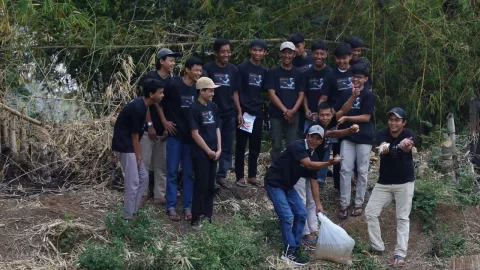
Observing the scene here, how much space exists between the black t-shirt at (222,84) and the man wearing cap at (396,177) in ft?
5.76

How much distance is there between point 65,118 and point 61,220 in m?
2.03

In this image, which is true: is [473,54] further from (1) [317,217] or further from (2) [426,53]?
(1) [317,217]

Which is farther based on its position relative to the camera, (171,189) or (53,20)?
(53,20)

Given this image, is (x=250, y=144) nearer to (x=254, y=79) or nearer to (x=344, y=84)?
(x=254, y=79)

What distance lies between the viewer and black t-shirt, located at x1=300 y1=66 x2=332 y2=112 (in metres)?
10.1

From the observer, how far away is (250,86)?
10.2 m

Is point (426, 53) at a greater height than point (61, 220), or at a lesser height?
greater

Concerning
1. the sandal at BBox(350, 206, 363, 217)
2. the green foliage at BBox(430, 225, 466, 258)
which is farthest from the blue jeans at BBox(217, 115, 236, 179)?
the green foliage at BBox(430, 225, 466, 258)

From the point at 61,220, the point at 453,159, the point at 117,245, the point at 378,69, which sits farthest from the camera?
the point at 378,69

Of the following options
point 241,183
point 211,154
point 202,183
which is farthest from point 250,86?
point 202,183

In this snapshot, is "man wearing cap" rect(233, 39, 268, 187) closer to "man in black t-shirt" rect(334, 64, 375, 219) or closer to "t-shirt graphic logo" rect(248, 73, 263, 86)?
"t-shirt graphic logo" rect(248, 73, 263, 86)

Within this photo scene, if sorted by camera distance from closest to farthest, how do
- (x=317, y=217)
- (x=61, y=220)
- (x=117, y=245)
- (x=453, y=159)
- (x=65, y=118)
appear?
(x=117, y=245) < (x=61, y=220) < (x=317, y=217) < (x=65, y=118) < (x=453, y=159)

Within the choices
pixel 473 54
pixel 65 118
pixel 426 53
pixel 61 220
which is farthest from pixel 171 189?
pixel 473 54

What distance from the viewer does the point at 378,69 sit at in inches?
478
